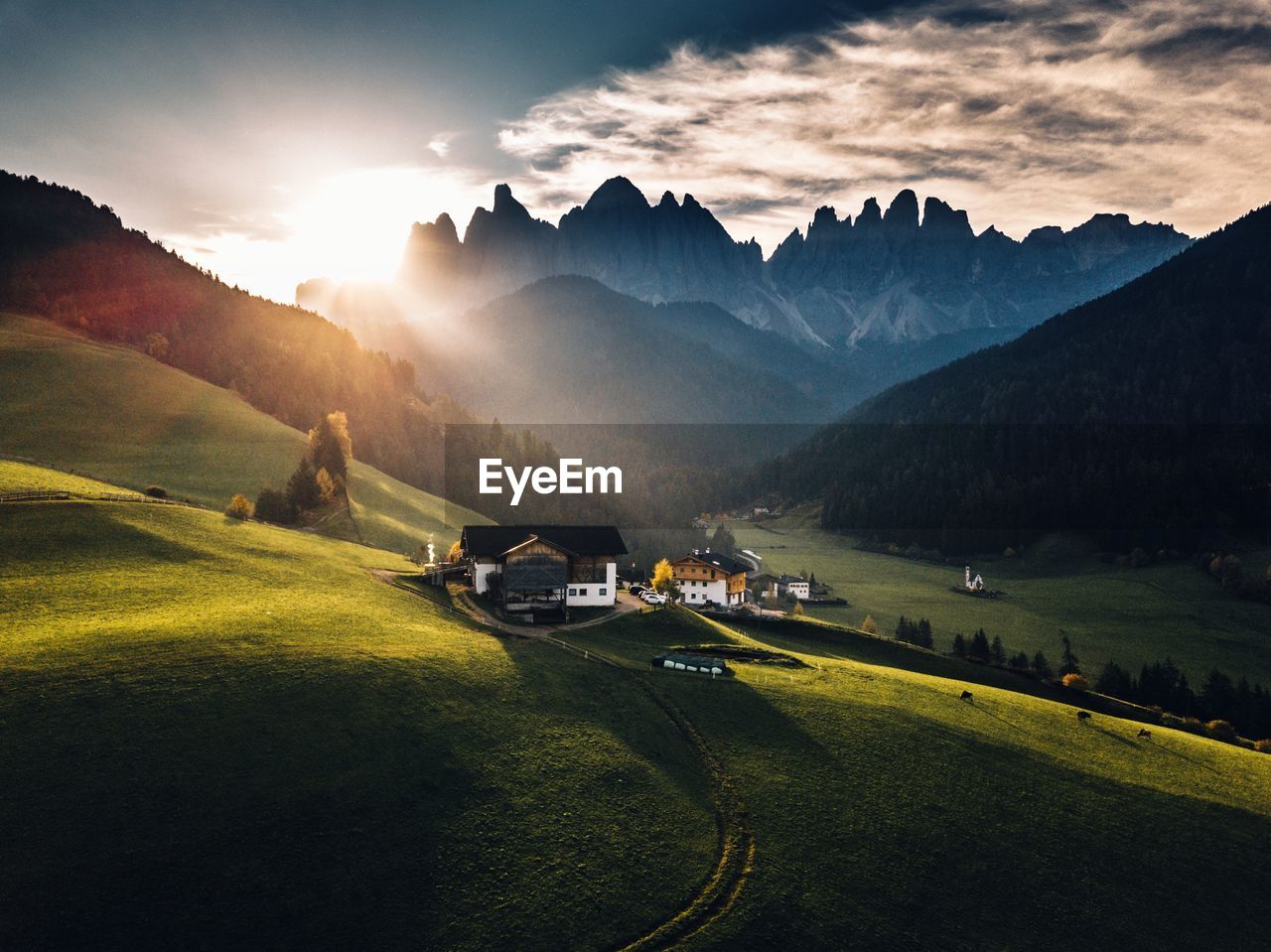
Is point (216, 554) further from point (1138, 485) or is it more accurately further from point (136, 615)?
point (1138, 485)

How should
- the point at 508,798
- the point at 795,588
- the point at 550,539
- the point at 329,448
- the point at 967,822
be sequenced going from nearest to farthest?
the point at 508,798 → the point at 967,822 → the point at 550,539 → the point at 329,448 → the point at 795,588

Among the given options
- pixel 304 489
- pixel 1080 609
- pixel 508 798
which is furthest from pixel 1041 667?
pixel 304 489

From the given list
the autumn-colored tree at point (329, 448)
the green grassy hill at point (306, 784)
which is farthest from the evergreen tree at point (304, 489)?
the green grassy hill at point (306, 784)

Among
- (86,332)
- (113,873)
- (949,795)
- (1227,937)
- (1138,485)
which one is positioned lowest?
(1227,937)

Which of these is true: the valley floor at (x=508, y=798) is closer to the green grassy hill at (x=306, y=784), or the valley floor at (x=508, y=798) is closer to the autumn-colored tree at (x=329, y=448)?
the green grassy hill at (x=306, y=784)

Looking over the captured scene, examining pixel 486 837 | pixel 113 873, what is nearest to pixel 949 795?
pixel 486 837

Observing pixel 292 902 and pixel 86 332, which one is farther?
pixel 86 332

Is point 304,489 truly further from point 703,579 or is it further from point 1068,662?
point 1068,662

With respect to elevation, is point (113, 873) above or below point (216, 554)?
below
